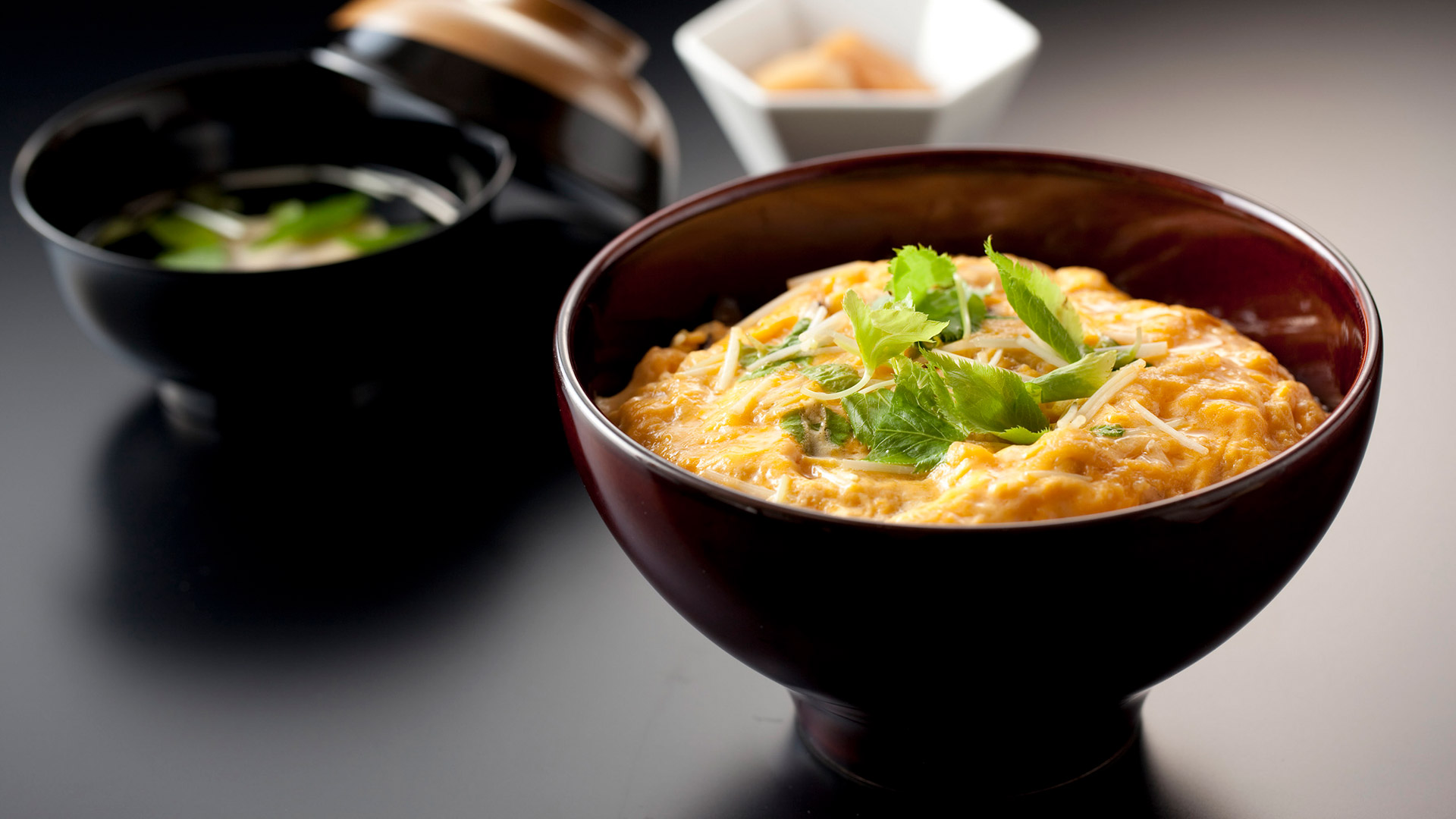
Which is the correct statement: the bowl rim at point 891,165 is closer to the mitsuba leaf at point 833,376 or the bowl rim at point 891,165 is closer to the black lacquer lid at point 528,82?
the mitsuba leaf at point 833,376

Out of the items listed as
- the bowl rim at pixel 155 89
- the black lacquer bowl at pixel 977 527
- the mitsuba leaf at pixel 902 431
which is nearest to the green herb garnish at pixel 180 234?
the bowl rim at pixel 155 89

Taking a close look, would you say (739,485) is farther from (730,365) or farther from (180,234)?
(180,234)

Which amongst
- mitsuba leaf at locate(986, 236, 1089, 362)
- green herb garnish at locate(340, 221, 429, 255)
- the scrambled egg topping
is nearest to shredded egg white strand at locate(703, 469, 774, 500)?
the scrambled egg topping

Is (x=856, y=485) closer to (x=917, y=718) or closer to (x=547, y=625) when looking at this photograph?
(x=917, y=718)

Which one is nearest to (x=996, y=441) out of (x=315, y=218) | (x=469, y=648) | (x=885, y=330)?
(x=885, y=330)

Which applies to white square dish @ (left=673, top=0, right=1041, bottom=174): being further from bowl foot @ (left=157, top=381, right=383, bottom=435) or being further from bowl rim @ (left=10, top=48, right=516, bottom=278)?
bowl foot @ (left=157, top=381, right=383, bottom=435)

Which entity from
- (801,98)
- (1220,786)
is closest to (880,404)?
(1220,786)
